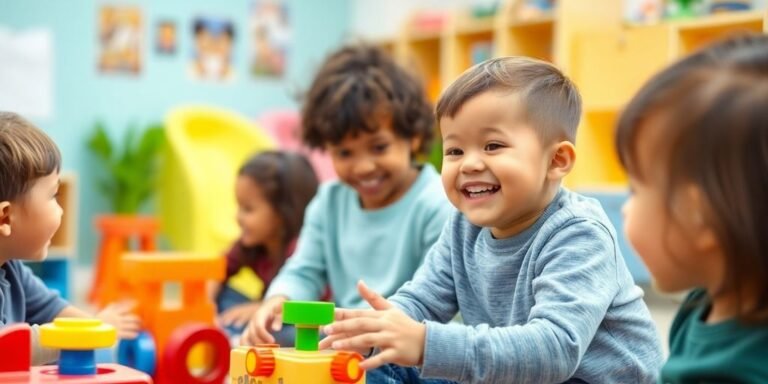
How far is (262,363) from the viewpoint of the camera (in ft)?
3.25

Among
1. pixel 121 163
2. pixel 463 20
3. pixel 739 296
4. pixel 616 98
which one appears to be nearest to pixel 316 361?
pixel 739 296

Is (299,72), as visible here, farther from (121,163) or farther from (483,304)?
(483,304)

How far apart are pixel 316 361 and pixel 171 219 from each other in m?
3.10

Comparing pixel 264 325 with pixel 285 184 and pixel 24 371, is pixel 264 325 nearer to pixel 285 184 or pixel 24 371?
pixel 24 371

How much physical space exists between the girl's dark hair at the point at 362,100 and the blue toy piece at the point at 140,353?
1.47ft

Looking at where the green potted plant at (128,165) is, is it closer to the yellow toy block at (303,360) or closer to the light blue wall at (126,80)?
the light blue wall at (126,80)

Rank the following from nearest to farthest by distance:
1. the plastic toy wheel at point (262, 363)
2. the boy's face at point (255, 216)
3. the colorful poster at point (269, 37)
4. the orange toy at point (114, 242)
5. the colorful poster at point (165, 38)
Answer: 1. the plastic toy wheel at point (262, 363)
2. the boy's face at point (255, 216)
3. the orange toy at point (114, 242)
4. the colorful poster at point (165, 38)
5. the colorful poster at point (269, 37)

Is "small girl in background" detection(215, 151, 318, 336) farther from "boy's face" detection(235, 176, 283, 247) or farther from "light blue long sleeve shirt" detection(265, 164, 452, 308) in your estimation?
"light blue long sleeve shirt" detection(265, 164, 452, 308)

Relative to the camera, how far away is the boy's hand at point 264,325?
1.41m

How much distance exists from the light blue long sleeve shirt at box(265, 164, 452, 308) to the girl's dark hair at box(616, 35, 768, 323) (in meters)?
0.89

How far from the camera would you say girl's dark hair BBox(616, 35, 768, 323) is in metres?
0.71

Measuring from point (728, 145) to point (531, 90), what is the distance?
0.40 metres

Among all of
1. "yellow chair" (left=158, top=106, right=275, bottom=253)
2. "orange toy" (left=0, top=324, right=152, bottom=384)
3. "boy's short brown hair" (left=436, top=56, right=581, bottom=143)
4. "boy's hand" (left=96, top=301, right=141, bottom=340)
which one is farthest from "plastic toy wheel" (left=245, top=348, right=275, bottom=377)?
"yellow chair" (left=158, top=106, right=275, bottom=253)

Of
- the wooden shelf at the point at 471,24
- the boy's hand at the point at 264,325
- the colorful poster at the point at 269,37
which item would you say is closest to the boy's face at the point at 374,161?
the boy's hand at the point at 264,325
